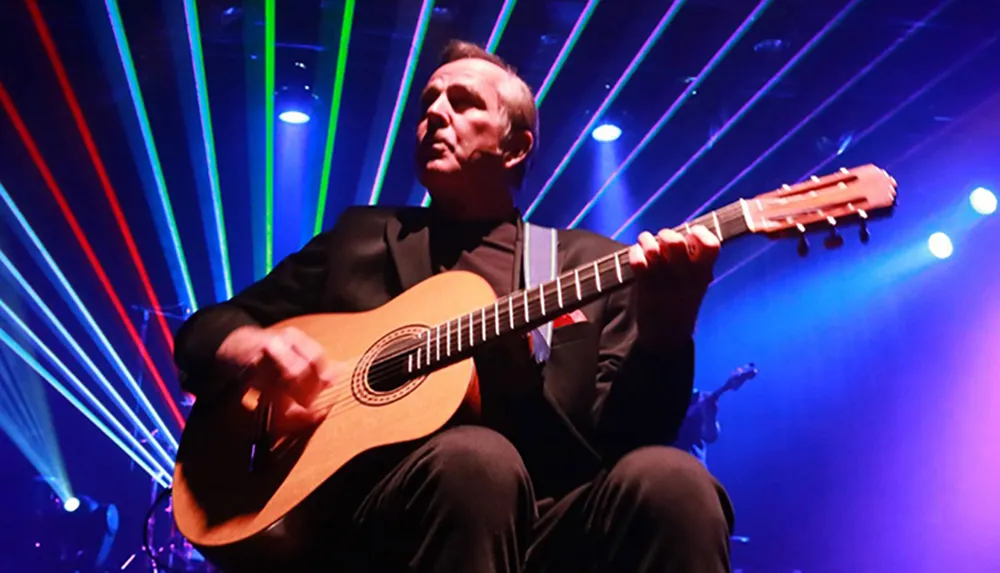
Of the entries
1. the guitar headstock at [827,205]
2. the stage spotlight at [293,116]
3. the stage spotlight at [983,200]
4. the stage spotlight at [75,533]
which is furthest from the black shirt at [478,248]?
the stage spotlight at [75,533]

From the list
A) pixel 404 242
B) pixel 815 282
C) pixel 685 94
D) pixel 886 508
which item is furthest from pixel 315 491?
pixel 815 282

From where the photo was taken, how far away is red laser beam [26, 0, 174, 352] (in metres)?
3.82

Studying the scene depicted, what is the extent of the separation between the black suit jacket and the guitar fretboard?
13 cm

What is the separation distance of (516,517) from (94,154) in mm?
4806

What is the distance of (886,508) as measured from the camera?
4402 mm

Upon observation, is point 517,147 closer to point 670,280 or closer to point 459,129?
A: point 459,129

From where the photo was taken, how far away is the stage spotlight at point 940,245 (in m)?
4.45

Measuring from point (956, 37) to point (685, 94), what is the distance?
134 cm

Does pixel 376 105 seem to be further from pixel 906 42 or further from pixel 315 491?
pixel 315 491

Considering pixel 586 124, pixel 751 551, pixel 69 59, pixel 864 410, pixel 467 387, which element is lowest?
pixel 751 551

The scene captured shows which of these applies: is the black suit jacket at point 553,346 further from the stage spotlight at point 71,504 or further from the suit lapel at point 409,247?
the stage spotlight at point 71,504

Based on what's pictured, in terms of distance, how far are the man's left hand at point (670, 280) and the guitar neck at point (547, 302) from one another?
0.03 metres

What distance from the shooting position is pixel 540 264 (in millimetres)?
1554

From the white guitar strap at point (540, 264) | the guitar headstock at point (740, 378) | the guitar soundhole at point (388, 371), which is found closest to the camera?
the guitar soundhole at point (388, 371)
